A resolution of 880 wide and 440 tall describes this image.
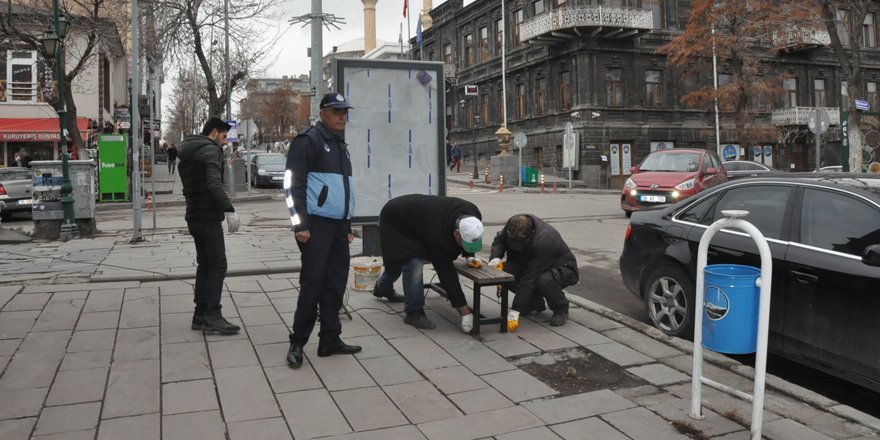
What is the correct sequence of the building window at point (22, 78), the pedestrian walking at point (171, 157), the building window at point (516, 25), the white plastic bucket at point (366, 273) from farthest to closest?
the building window at point (516, 25) < the pedestrian walking at point (171, 157) < the building window at point (22, 78) < the white plastic bucket at point (366, 273)

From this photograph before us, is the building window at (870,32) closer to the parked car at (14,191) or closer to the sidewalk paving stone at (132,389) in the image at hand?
the parked car at (14,191)

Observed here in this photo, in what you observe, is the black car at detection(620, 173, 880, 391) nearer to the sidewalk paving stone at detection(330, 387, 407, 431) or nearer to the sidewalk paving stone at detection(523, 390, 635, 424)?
the sidewalk paving stone at detection(523, 390, 635, 424)

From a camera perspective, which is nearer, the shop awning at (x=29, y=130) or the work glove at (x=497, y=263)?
the work glove at (x=497, y=263)

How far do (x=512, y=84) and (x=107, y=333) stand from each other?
125ft

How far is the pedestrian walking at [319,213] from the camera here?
16.6 feet

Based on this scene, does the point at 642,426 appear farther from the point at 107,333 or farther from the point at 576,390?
the point at 107,333

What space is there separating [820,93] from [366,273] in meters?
44.2

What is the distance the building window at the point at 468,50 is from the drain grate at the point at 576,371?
142 feet

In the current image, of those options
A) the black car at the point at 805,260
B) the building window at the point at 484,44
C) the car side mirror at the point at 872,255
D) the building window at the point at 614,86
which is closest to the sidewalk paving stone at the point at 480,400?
the black car at the point at 805,260

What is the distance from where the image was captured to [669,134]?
125 ft

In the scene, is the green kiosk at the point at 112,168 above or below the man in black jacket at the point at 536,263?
above

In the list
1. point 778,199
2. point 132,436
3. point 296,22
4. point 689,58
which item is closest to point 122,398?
point 132,436

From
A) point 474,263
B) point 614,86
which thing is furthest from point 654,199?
point 614,86

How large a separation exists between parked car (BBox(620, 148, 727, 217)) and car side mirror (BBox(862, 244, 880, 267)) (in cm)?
1081
